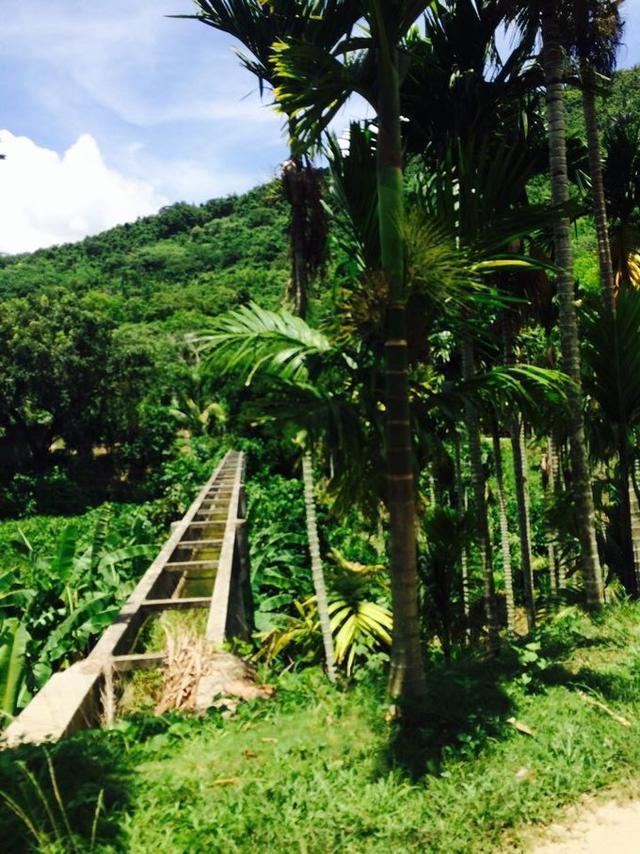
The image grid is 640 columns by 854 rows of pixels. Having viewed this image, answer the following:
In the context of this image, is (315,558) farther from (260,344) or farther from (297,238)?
(297,238)

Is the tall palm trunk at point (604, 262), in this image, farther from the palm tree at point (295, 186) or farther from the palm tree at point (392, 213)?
the palm tree at point (392, 213)

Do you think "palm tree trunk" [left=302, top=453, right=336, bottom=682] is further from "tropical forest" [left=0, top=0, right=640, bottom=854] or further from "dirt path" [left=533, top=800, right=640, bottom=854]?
"dirt path" [left=533, top=800, right=640, bottom=854]

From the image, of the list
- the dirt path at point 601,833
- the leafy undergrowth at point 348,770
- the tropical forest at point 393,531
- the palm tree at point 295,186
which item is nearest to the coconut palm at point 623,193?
the tropical forest at point 393,531

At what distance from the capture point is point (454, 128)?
6441 mm

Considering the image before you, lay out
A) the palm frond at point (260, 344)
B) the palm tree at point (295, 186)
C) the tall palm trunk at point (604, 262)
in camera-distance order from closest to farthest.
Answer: the palm frond at point (260, 344) → the palm tree at point (295, 186) → the tall palm trunk at point (604, 262)

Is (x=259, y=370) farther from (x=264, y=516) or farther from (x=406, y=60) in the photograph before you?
(x=264, y=516)

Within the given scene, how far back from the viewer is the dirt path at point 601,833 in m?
3.26

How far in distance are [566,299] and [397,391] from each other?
9.20 feet

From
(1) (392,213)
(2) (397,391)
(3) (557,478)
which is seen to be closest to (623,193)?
(3) (557,478)

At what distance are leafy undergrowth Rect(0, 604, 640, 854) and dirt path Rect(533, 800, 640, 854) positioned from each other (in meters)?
0.12

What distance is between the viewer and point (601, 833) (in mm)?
3373

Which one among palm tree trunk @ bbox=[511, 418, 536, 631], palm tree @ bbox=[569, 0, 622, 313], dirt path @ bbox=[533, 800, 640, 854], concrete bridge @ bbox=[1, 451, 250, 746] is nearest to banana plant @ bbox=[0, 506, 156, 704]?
concrete bridge @ bbox=[1, 451, 250, 746]

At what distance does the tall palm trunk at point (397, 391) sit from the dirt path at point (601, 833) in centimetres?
126

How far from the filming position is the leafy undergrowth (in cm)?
336
